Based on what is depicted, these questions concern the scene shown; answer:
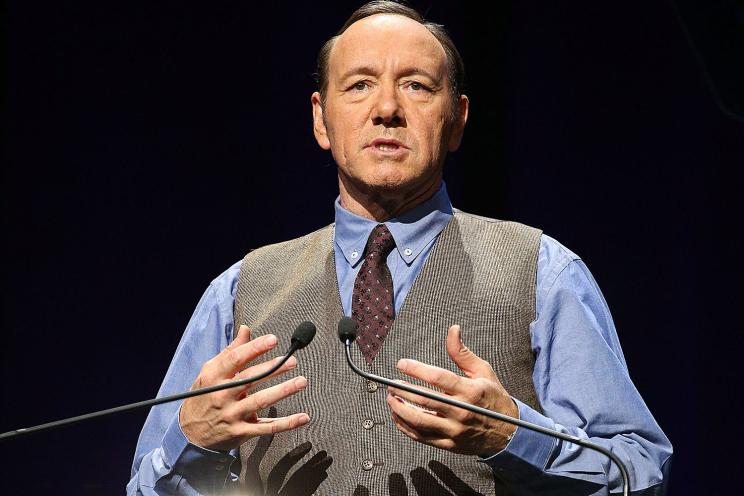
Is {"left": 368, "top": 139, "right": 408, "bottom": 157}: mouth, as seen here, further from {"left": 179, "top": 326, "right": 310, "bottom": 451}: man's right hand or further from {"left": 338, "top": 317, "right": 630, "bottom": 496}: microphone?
{"left": 338, "top": 317, "right": 630, "bottom": 496}: microphone

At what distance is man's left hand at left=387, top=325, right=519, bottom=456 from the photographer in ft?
4.25

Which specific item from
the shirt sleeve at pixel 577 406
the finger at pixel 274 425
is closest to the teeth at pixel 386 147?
the shirt sleeve at pixel 577 406

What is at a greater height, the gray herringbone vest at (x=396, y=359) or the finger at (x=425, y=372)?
the finger at (x=425, y=372)

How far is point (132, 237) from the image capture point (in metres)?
2.53

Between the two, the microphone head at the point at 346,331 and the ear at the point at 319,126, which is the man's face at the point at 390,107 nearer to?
the ear at the point at 319,126

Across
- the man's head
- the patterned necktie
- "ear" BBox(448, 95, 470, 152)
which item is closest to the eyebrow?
the man's head

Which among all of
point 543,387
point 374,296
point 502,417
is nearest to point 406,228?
point 374,296

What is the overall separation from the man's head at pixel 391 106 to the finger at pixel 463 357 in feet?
1.53

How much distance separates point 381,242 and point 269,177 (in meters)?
0.85

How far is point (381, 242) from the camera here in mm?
1801

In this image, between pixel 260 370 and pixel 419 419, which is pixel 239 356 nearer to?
pixel 260 370

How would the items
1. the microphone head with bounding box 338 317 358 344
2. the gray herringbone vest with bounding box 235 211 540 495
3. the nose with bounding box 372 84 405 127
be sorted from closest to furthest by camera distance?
the microphone head with bounding box 338 317 358 344, the gray herringbone vest with bounding box 235 211 540 495, the nose with bounding box 372 84 405 127

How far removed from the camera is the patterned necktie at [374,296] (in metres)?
1.66

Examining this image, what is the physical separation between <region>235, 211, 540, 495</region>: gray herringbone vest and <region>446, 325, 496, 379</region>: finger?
235 mm
